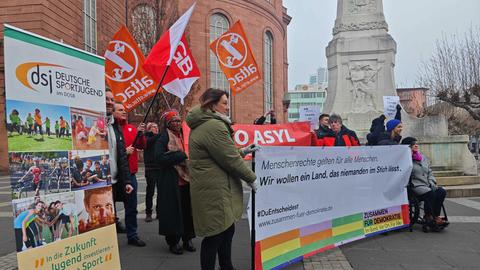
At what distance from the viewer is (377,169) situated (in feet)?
19.0

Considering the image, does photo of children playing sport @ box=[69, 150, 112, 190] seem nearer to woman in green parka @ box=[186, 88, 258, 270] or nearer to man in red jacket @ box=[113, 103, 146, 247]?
woman in green parka @ box=[186, 88, 258, 270]

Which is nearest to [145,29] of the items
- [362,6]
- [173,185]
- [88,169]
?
[362,6]

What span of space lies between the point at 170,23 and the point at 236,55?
18766 millimetres

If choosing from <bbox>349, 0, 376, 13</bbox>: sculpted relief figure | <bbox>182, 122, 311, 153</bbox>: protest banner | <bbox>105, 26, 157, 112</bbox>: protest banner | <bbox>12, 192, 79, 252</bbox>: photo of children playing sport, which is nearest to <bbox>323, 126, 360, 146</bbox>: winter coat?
<bbox>182, 122, 311, 153</bbox>: protest banner

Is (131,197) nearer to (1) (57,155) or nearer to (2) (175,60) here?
(1) (57,155)

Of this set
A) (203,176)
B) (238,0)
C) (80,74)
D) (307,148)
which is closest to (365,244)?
(307,148)

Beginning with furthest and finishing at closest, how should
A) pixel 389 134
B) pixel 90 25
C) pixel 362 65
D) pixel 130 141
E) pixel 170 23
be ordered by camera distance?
pixel 170 23 → pixel 90 25 → pixel 362 65 → pixel 389 134 → pixel 130 141

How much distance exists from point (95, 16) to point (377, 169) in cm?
2149

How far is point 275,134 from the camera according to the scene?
664 centimetres

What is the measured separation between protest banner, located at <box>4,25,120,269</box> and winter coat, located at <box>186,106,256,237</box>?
0.76 meters

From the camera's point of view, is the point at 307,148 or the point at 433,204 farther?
the point at 433,204

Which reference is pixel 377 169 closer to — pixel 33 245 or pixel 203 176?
pixel 203 176

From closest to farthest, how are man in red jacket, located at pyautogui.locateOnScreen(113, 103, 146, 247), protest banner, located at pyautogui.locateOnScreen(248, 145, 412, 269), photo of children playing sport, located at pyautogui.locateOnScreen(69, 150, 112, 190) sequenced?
1. photo of children playing sport, located at pyautogui.locateOnScreen(69, 150, 112, 190)
2. protest banner, located at pyautogui.locateOnScreen(248, 145, 412, 269)
3. man in red jacket, located at pyautogui.locateOnScreen(113, 103, 146, 247)

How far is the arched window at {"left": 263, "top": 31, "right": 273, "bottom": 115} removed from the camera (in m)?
39.5
